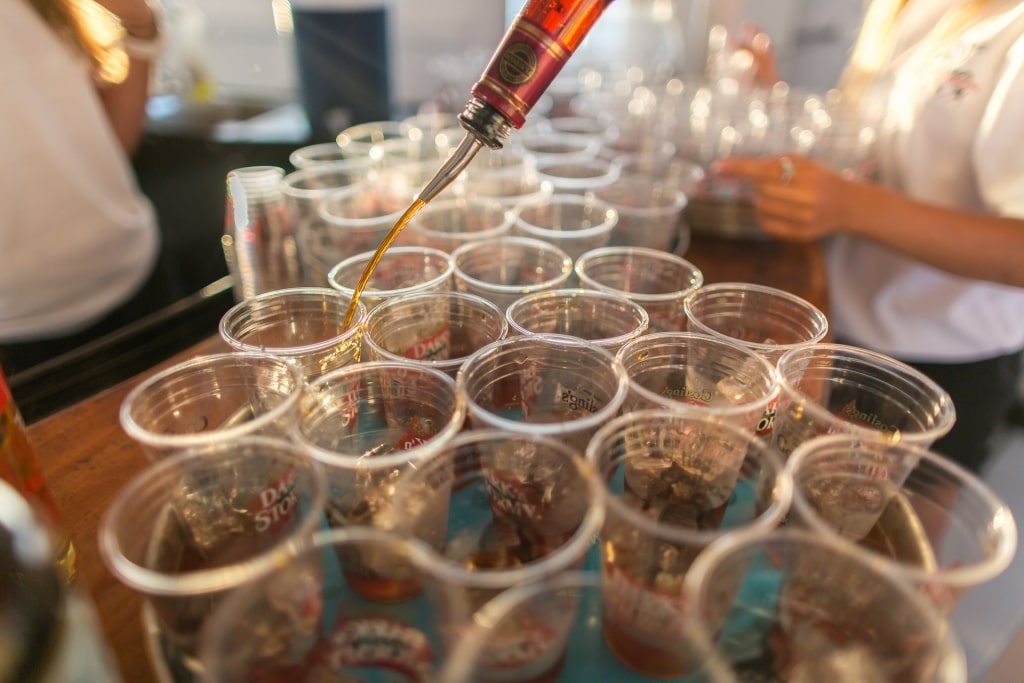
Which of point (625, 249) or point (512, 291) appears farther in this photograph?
point (625, 249)

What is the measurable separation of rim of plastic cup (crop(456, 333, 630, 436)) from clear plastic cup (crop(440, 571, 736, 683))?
0.13 meters

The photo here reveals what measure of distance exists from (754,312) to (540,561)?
0.59 m

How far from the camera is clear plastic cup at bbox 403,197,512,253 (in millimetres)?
1054

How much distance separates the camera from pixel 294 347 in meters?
0.72

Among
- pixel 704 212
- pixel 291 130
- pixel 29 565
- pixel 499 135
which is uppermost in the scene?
pixel 499 135

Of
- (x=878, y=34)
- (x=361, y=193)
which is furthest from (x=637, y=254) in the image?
(x=878, y=34)

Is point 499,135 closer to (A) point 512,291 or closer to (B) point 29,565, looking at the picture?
(A) point 512,291

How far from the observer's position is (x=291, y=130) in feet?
7.57

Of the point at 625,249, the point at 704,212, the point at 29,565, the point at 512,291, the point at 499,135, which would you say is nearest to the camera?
the point at 29,565

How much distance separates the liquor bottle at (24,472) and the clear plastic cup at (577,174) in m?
0.95

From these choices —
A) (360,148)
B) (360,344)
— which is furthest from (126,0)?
(360,344)

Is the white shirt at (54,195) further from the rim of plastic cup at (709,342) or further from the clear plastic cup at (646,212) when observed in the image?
the rim of plastic cup at (709,342)

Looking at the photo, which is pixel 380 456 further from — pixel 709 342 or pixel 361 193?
pixel 361 193

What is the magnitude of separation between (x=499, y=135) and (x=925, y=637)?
591mm
